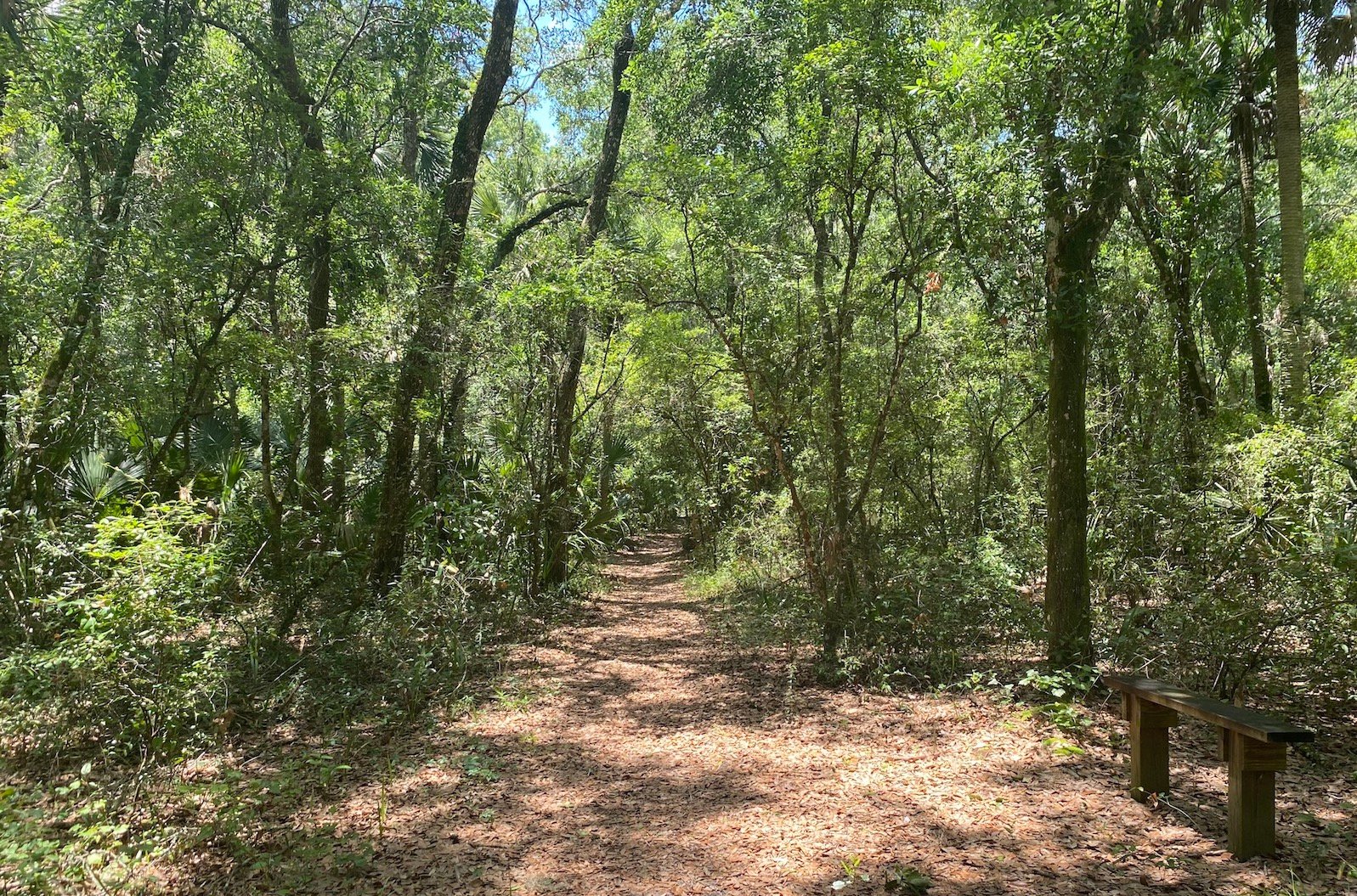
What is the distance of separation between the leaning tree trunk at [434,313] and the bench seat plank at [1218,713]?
21.2 ft

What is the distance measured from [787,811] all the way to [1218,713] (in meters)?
2.28

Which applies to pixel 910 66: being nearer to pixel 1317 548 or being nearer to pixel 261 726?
pixel 1317 548

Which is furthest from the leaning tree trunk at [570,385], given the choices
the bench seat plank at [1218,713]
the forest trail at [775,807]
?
the bench seat plank at [1218,713]

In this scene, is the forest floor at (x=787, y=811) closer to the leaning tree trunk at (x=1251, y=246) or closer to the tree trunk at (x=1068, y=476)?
the tree trunk at (x=1068, y=476)

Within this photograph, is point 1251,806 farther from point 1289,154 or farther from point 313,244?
point 313,244

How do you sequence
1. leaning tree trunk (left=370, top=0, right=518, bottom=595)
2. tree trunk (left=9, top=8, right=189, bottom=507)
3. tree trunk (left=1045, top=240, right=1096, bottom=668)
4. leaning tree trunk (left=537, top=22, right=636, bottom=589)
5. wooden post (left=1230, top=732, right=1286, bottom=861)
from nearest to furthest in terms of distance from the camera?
wooden post (left=1230, top=732, right=1286, bottom=861) → tree trunk (left=1045, top=240, right=1096, bottom=668) → tree trunk (left=9, top=8, right=189, bottom=507) → leaning tree trunk (left=370, top=0, right=518, bottom=595) → leaning tree trunk (left=537, top=22, right=636, bottom=589)

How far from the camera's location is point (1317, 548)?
5.00m

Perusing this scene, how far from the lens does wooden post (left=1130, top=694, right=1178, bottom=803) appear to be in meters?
4.25

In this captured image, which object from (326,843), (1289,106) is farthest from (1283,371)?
(326,843)

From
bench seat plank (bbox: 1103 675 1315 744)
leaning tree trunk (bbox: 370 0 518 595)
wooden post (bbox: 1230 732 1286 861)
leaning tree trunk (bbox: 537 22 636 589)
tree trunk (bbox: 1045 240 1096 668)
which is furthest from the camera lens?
leaning tree trunk (bbox: 537 22 636 589)

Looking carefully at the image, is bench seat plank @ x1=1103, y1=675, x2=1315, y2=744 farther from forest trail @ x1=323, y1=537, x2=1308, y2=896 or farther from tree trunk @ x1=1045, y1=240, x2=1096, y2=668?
tree trunk @ x1=1045, y1=240, x2=1096, y2=668

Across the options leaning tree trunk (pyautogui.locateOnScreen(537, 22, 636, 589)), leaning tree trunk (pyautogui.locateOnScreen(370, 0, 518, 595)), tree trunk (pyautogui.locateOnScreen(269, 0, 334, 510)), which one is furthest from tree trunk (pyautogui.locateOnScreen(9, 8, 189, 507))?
leaning tree trunk (pyautogui.locateOnScreen(537, 22, 636, 589))

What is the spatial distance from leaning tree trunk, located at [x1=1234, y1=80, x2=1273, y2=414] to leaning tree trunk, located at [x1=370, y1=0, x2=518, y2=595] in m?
9.04

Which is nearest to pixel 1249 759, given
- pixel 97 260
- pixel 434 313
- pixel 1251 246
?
pixel 434 313
